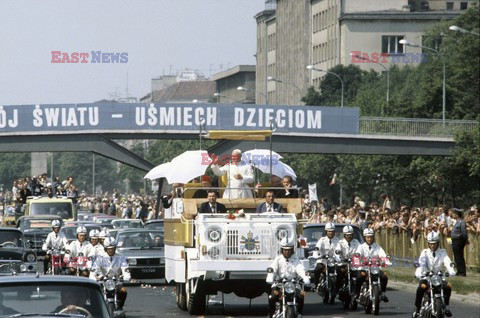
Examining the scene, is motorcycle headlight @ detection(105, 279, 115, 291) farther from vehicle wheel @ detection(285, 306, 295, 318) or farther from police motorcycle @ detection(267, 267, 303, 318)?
vehicle wheel @ detection(285, 306, 295, 318)

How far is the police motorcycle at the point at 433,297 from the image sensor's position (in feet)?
66.5

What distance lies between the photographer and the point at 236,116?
72.6 meters

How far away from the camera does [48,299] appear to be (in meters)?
11.4

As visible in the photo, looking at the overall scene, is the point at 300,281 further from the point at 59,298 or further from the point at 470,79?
the point at 470,79

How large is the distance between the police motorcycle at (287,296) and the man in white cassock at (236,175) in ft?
15.2

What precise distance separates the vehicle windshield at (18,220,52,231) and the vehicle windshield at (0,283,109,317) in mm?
36391

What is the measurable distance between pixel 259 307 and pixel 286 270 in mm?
6188

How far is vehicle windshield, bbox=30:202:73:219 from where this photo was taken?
53344mm

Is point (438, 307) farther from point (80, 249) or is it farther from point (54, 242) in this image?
point (54, 242)

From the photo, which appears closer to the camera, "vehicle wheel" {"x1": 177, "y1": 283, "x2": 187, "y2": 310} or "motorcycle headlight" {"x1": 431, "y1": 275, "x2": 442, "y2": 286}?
"motorcycle headlight" {"x1": 431, "y1": 275, "x2": 442, "y2": 286}

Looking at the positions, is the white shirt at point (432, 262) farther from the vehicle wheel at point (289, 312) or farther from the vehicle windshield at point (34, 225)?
the vehicle windshield at point (34, 225)

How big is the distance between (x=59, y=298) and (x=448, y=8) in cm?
13328

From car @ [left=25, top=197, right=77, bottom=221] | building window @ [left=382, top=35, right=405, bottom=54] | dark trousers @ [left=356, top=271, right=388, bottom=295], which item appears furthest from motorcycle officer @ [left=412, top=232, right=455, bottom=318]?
building window @ [left=382, top=35, right=405, bottom=54]

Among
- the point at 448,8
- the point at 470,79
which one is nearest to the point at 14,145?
the point at 470,79
